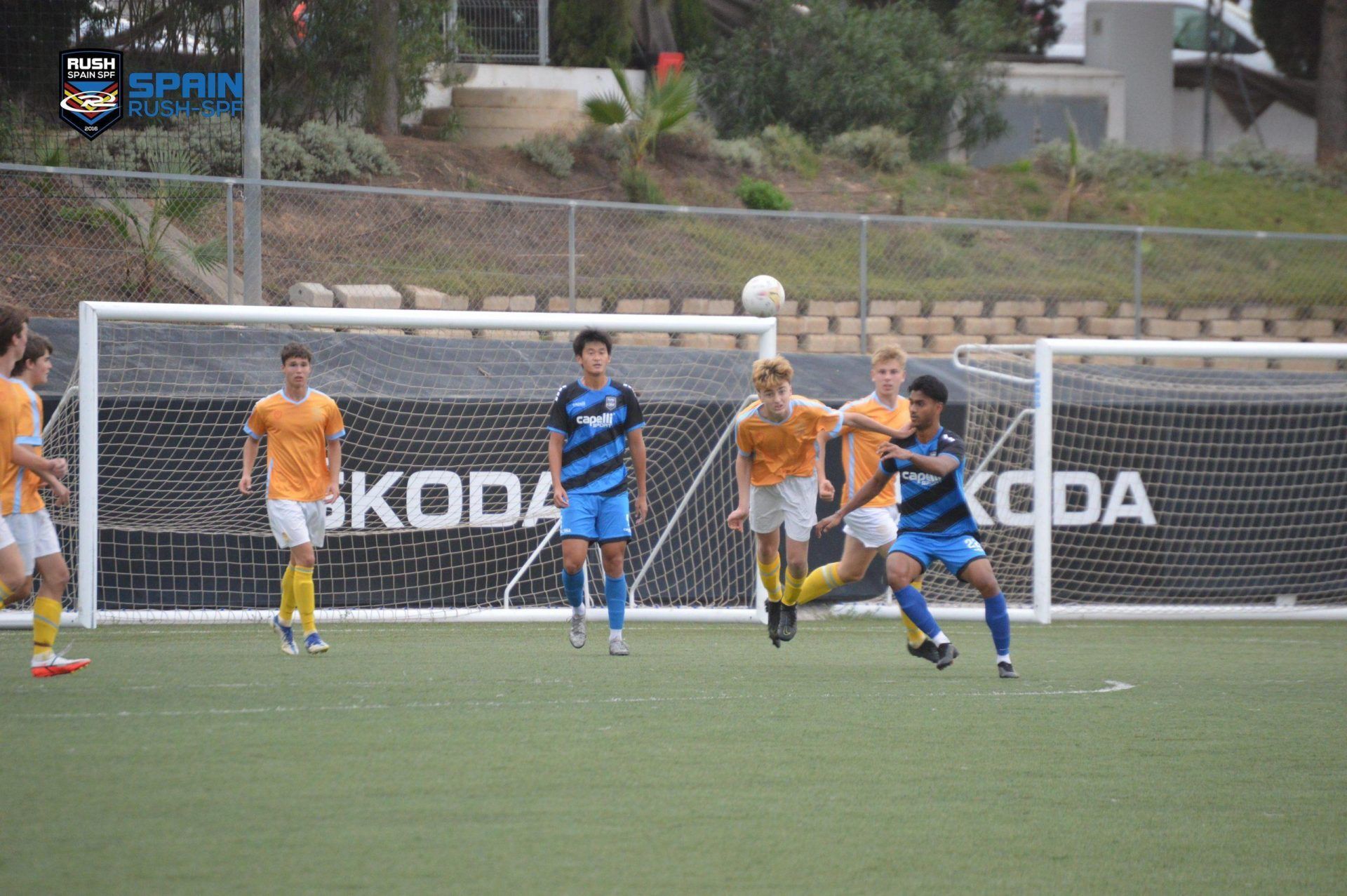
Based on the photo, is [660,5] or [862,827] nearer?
[862,827]

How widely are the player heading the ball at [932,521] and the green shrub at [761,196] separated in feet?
41.1

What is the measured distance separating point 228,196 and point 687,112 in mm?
9115

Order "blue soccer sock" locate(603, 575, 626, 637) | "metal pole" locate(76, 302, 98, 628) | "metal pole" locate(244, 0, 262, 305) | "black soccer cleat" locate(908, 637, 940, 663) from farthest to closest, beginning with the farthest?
"metal pole" locate(244, 0, 262, 305) < "metal pole" locate(76, 302, 98, 628) < "blue soccer sock" locate(603, 575, 626, 637) < "black soccer cleat" locate(908, 637, 940, 663)

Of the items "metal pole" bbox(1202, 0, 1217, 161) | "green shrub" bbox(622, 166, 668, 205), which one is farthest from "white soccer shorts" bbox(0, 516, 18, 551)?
"metal pole" bbox(1202, 0, 1217, 161)

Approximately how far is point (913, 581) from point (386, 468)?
202 inches

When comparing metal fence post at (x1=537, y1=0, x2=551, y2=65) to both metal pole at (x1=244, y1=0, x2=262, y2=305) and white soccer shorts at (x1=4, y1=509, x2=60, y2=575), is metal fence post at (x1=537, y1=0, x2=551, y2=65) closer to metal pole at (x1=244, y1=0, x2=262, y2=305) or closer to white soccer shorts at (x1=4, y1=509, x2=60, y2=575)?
metal pole at (x1=244, y1=0, x2=262, y2=305)

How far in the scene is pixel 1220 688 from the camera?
7551 millimetres

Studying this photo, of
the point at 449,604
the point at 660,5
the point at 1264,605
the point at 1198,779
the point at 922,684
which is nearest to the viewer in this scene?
the point at 1198,779

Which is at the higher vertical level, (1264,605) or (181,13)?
(181,13)

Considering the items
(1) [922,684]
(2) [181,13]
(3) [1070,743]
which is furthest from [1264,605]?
(2) [181,13]

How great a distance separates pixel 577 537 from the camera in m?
8.38

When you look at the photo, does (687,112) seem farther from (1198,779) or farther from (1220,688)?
(1198,779)

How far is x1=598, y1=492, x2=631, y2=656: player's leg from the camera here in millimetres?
8422

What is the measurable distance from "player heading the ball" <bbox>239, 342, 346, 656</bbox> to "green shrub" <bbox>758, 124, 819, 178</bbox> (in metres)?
14.4
